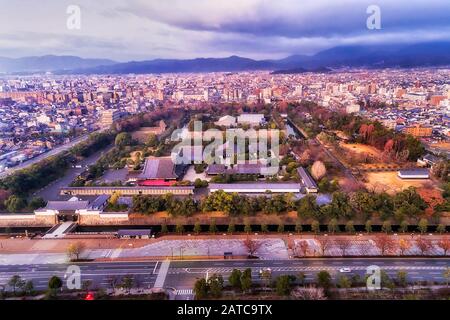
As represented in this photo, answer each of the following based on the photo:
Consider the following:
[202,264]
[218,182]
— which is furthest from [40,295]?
[218,182]

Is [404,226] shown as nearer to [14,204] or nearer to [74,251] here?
[74,251]

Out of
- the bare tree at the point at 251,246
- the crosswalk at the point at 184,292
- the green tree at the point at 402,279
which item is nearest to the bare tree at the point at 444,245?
the green tree at the point at 402,279

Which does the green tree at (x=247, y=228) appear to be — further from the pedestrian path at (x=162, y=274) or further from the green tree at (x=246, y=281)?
the green tree at (x=246, y=281)

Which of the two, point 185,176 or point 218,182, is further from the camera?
point 185,176

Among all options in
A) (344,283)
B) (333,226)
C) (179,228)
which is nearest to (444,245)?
(333,226)

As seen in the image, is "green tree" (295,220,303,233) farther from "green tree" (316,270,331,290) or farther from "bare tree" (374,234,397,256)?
"green tree" (316,270,331,290)

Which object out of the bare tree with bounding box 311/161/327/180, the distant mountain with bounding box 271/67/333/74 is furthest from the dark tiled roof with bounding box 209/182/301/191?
the distant mountain with bounding box 271/67/333/74

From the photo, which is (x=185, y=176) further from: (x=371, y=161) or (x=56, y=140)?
(x=56, y=140)
